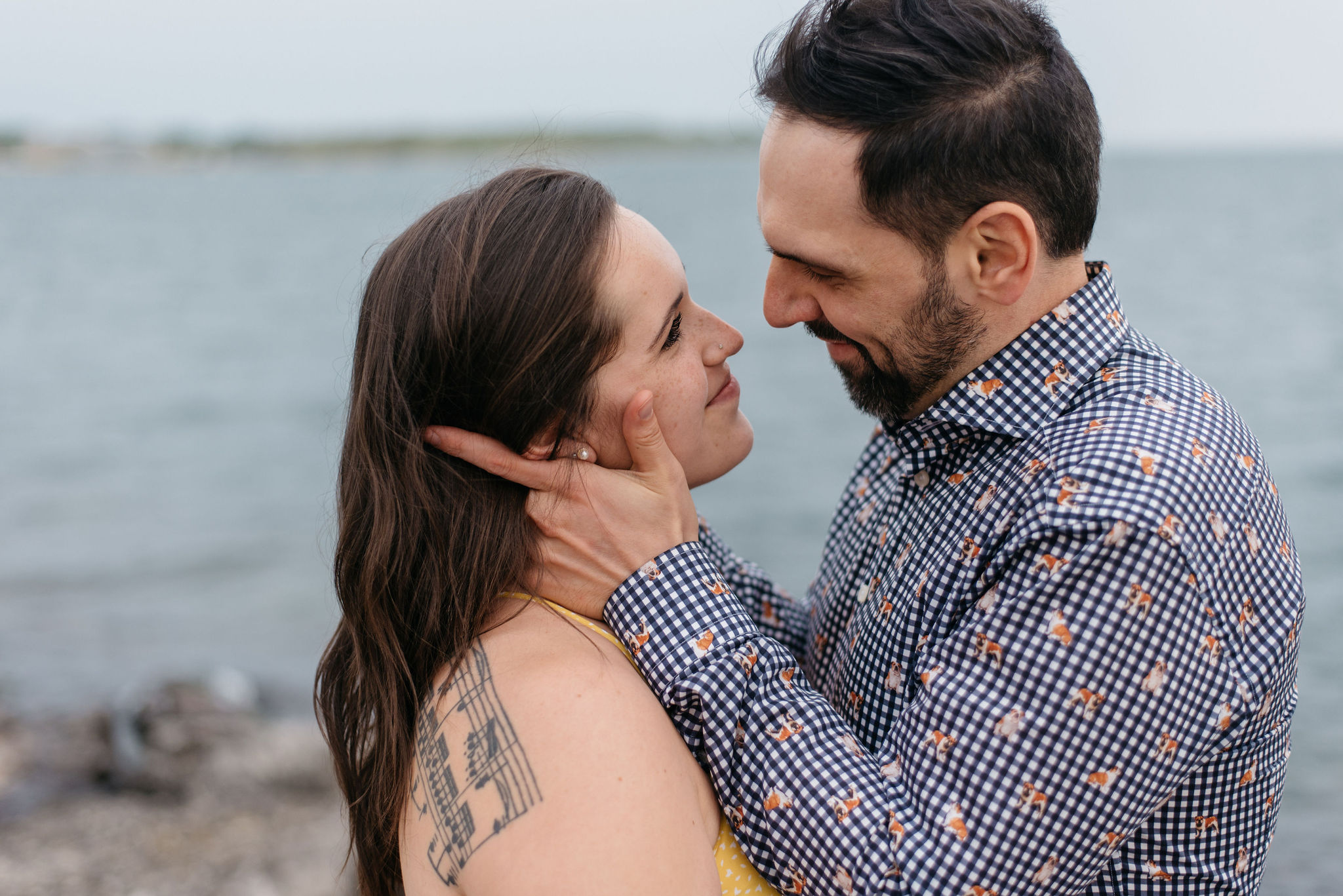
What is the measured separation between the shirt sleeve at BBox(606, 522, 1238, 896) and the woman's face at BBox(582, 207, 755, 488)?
72cm

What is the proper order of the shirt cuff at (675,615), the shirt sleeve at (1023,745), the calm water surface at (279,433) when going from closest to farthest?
the shirt sleeve at (1023,745) → the shirt cuff at (675,615) → the calm water surface at (279,433)

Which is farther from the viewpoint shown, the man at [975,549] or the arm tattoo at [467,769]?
the arm tattoo at [467,769]

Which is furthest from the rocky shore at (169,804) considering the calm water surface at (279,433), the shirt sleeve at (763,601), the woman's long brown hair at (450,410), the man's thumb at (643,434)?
the man's thumb at (643,434)

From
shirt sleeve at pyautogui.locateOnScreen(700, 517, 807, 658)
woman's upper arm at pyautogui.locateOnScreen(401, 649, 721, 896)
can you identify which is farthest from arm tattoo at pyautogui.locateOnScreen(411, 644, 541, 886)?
shirt sleeve at pyautogui.locateOnScreen(700, 517, 807, 658)

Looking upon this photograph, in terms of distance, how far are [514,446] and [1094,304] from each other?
1.22 meters

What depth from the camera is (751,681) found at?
1.92m

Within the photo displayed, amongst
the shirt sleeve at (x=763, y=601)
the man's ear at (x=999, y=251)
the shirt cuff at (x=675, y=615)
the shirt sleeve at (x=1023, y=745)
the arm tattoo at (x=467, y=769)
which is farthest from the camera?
the shirt sleeve at (x=763, y=601)

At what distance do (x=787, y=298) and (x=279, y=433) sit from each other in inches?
646

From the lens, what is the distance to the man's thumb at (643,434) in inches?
85.1

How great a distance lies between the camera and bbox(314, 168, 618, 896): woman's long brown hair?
82.0 inches

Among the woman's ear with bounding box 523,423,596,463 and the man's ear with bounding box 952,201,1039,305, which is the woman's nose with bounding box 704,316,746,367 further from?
the man's ear with bounding box 952,201,1039,305

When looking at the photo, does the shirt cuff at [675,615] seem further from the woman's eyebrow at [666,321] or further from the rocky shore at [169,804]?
the rocky shore at [169,804]

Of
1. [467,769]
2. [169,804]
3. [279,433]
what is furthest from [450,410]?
[279,433]

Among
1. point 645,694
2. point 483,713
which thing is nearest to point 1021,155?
point 645,694
